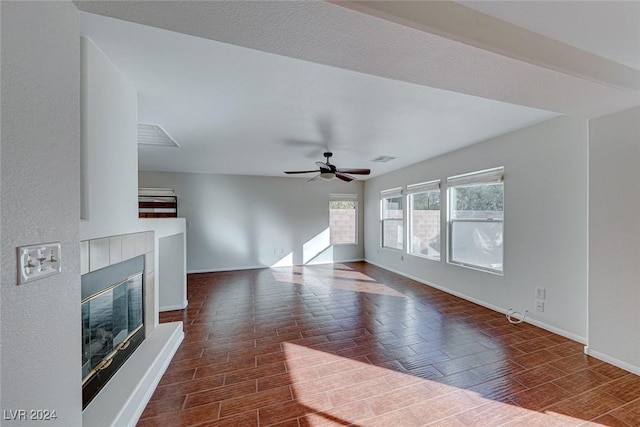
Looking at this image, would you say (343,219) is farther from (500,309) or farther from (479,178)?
(500,309)

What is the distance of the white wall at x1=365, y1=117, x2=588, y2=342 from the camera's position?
2594 millimetres

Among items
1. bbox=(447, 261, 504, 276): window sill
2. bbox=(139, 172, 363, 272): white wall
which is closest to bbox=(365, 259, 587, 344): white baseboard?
bbox=(447, 261, 504, 276): window sill

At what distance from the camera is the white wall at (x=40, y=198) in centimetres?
76

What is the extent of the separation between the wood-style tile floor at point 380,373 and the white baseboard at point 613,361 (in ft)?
0.18

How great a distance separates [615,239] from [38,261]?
3.61 m

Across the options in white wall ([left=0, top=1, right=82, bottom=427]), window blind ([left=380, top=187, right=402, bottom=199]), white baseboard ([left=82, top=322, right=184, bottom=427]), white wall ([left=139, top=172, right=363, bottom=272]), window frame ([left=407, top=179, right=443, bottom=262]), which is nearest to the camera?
white wall ([left=0, top=1, right=82, bottom=427])

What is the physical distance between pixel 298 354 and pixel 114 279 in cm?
160

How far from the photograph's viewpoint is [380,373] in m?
2.09

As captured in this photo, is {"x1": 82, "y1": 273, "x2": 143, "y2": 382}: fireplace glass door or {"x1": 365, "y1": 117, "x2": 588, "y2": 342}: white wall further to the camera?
{"x1": 365, "y1": 117, "x2": 588, "y2": 342}: white wall

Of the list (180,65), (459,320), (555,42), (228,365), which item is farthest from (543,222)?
(180,65)

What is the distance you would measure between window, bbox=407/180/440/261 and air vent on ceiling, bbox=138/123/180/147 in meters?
4.10

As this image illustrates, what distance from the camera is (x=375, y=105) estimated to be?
238 cm

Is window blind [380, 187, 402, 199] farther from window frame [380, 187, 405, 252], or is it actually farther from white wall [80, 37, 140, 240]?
white wall [80, 37, 140, 240]

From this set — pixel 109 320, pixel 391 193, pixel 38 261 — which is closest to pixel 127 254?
pixel 109 320
